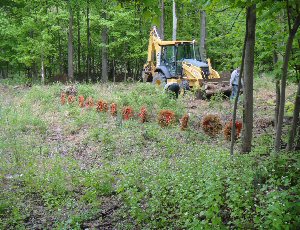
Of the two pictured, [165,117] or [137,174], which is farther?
[165,117]

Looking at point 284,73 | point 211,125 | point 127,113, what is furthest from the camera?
point 127,113

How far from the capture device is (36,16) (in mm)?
24969

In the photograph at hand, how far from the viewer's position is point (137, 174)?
19.8ft

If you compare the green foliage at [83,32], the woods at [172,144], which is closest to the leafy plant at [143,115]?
the woods at [172,144]

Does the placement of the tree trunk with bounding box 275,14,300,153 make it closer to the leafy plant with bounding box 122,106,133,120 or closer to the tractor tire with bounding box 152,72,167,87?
the leafy plant with bounding box 122,106,133,120

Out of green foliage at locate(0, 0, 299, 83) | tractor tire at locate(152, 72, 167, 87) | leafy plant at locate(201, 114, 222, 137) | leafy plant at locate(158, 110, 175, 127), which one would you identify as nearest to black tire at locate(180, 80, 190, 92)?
tractor tire at locate(152, 72, 167, 87)

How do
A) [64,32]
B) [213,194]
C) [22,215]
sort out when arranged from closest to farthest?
[213,194]
[22,215]
[64,32]

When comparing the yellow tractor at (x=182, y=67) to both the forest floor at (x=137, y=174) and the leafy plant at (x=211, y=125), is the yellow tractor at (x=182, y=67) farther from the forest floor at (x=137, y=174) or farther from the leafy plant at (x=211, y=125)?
the leafy plant at (x=211, y=125)

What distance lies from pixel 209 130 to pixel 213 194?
5622mm

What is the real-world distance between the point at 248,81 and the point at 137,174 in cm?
247

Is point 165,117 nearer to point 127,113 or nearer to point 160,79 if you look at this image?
point 127,113

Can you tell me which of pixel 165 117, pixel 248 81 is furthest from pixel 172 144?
pixel 248 81

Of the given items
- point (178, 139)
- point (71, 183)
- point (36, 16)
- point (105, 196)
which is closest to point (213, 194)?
point (105, 196)

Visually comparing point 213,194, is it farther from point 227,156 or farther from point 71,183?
point 71,183
